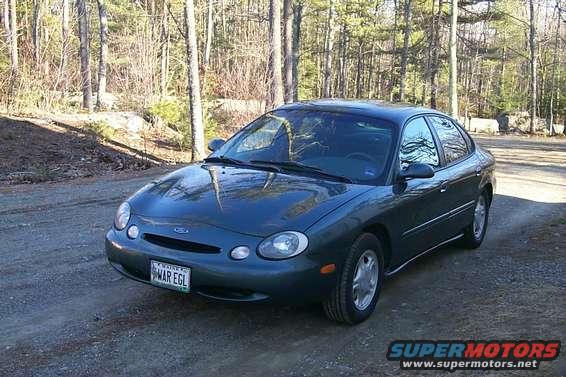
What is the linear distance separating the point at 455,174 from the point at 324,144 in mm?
1574

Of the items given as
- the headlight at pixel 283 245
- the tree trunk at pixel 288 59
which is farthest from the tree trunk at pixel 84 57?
the headlight at pixel 283 245

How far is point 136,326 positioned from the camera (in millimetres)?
4117

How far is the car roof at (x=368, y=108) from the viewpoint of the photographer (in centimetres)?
524

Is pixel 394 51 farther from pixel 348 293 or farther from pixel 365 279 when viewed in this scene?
pixel 348 293

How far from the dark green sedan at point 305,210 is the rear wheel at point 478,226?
59 centimetres

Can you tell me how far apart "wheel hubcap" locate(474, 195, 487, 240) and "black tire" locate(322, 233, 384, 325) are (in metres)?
2.75

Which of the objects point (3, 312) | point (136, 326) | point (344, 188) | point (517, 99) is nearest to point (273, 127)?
point (344, 188)

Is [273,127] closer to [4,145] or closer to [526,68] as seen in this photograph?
[4,145]

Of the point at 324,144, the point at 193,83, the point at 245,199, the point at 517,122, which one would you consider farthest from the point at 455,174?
the point at 517,122

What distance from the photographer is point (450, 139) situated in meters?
6.08

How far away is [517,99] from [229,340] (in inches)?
1953

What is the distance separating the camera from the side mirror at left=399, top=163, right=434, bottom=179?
4703mm

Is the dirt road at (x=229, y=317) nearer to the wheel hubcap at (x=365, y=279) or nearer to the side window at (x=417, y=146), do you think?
the wheel hubcap at (x=365, y=279)

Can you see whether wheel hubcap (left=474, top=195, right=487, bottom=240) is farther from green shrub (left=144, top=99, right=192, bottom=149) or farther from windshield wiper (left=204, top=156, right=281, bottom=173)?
green shrub (left=144, top=99, right=192, bottom=149)
